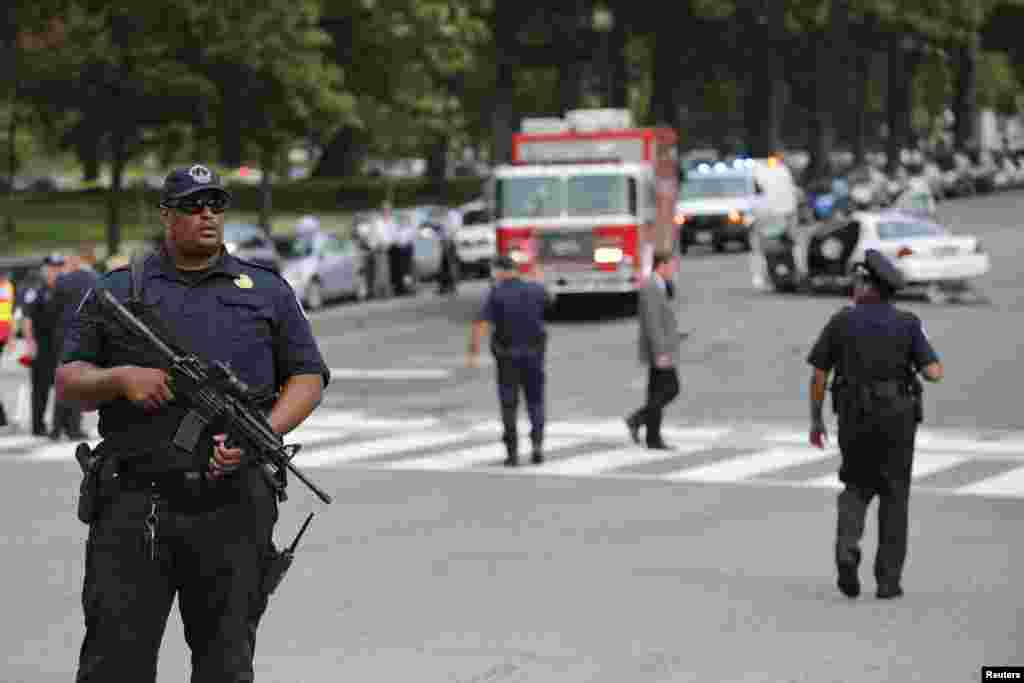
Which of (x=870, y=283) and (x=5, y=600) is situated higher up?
(x=870, y=283)

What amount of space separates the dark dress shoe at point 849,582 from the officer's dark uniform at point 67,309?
425 inches

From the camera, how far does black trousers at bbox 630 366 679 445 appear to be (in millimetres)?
20750

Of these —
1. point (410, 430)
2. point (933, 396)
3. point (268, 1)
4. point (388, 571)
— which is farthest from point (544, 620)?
point (268, 1)

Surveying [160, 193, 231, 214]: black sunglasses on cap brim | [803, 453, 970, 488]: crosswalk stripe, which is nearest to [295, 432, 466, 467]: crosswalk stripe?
[803, 453, 970, 488]: crosswalk stripe

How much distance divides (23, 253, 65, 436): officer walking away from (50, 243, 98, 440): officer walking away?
0.18ft

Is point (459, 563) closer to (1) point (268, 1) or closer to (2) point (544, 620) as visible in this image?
(2) point (544, 620)

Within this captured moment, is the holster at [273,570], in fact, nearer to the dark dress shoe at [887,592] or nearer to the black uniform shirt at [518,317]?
the dark dress shoe at [887,592]

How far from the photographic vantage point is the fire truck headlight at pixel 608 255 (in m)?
36.0

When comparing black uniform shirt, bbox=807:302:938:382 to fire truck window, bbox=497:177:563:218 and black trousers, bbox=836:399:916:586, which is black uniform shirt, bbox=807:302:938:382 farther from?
fire truck window, bbox=497:177:563:218

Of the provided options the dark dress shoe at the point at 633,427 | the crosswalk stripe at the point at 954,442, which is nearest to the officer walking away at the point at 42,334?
the dark dress shoe at the point at 633,427

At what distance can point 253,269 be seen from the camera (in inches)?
275

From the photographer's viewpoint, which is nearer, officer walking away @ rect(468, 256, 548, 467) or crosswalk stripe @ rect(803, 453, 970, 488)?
crosswalk stripe @ rect(803, 453, 970, 488)

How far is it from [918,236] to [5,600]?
86.9 feet

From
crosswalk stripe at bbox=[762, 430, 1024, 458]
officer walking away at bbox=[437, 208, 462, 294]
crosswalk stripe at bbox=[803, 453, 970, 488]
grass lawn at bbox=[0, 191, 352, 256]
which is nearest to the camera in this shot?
crosswalk stripe at bbox=[803, 453, 970, 488]
